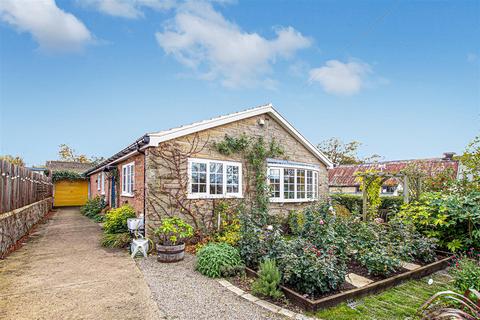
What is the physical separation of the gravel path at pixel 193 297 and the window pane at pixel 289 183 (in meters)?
6.62

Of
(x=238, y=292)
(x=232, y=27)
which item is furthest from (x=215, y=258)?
(x=232, y=27)

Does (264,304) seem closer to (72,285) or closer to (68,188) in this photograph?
(72,285)

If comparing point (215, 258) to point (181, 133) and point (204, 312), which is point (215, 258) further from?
point (181, 133)

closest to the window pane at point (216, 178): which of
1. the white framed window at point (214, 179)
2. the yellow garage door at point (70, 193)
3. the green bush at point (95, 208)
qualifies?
the white framed window at point (214, 179)

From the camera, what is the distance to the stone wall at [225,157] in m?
7.77

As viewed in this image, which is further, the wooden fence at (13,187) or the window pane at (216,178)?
the window pane at (216,178)

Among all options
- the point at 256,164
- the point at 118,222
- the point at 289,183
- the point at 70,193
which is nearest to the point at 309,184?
the point at 289,183

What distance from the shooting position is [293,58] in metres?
12.3

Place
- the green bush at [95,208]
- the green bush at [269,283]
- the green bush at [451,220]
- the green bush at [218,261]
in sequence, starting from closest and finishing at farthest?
the green bush at [269,283]
the green bush at [218,261]
the green bush at [451,220]
the green bush at [95,208]

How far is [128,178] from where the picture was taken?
10.4 meters

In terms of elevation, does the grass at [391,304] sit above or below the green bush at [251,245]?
below

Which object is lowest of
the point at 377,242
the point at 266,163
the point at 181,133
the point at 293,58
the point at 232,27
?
the point at 377,242

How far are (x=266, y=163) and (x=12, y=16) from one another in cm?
1019

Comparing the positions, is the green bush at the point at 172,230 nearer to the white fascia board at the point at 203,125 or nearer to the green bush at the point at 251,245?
the green bush at the point at 251,245
